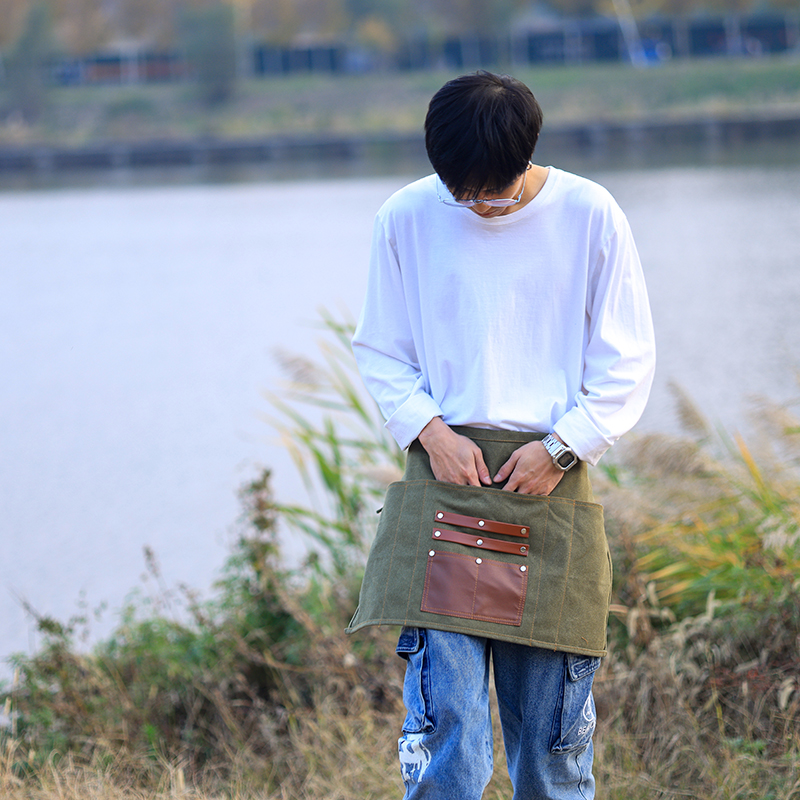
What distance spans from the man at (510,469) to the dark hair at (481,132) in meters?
0.05

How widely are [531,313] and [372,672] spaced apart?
1.86 m

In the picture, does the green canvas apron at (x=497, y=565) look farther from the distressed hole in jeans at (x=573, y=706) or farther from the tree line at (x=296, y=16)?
the tree line at (x=296, y=16)

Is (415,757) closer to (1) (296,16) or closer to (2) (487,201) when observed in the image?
(2) (487,201)

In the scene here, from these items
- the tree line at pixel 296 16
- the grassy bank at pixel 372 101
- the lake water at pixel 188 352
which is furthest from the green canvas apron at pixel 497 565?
the tree line at pixel 296 16

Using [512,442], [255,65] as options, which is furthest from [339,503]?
[255,65]

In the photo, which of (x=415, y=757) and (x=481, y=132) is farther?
(x=415, y=757)

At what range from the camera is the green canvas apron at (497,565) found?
1.87 meters

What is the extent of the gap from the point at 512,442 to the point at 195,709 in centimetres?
207

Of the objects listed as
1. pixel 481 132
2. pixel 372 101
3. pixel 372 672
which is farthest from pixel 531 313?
pixel 372 101

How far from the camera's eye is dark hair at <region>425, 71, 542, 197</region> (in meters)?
1.73

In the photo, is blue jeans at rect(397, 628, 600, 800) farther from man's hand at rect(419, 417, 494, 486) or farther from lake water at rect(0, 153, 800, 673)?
lake water at rect(0, 153, 800, 673)

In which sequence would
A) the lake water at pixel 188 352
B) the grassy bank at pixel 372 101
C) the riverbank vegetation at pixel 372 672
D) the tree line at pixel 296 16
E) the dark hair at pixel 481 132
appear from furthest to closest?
the tree line at pixel 296 16 < the grassy bank at pixel 372 101 < the lake water at pixel 188 352 < the riverbank vegetation at pixel 372 672 < the dark hair at pixel 481 132

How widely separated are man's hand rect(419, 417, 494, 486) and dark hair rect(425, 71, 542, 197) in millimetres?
451

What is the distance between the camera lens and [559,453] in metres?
1.88
